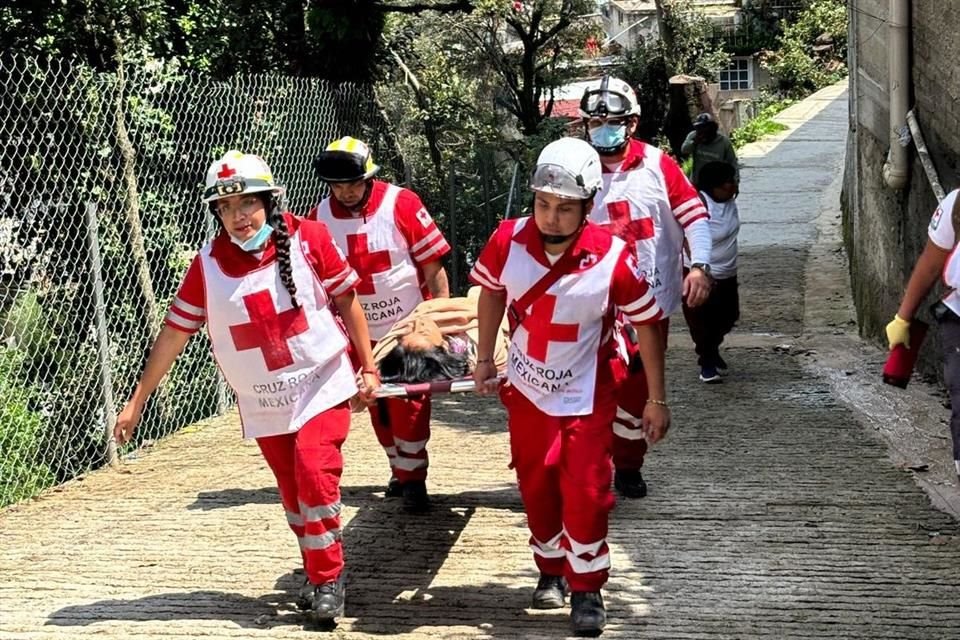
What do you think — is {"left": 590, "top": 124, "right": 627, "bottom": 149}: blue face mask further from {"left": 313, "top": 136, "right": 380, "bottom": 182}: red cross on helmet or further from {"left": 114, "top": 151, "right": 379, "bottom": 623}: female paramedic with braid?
{"left": 114, "top": 151, "right": 379, "bottom": 623}: female paramedic with braid

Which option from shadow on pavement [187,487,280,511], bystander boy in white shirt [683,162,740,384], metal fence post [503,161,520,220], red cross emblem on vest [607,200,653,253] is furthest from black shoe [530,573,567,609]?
metal fence post [503,161,520,220]

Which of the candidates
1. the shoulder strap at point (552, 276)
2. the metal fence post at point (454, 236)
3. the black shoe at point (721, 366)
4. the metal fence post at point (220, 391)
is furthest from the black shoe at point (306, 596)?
the metal fence post at point (454, 236)

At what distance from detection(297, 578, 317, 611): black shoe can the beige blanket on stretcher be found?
1.07 metres

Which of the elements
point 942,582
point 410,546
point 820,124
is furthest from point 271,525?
point 820,124

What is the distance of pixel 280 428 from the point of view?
16.2ft

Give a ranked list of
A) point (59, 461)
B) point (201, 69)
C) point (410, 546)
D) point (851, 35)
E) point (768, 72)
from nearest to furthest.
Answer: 1. point (410, 546)
2. point (59, 461)
3. point (851, 35)
4. point (201, 69)
5. point (768, 72)

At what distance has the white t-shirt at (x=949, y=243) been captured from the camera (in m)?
4.50

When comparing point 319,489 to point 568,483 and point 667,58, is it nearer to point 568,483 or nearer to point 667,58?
point 568,483

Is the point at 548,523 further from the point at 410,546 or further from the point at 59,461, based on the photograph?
the point at 59,461

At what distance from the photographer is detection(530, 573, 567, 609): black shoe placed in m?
4.99

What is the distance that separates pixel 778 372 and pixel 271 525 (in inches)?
168

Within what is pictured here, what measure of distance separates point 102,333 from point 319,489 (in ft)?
11.1

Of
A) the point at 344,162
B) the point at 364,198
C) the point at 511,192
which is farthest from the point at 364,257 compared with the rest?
the point at 511,192

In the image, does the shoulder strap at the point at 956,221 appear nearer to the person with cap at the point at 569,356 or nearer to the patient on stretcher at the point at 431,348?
the person with cap at the point at 569,356
